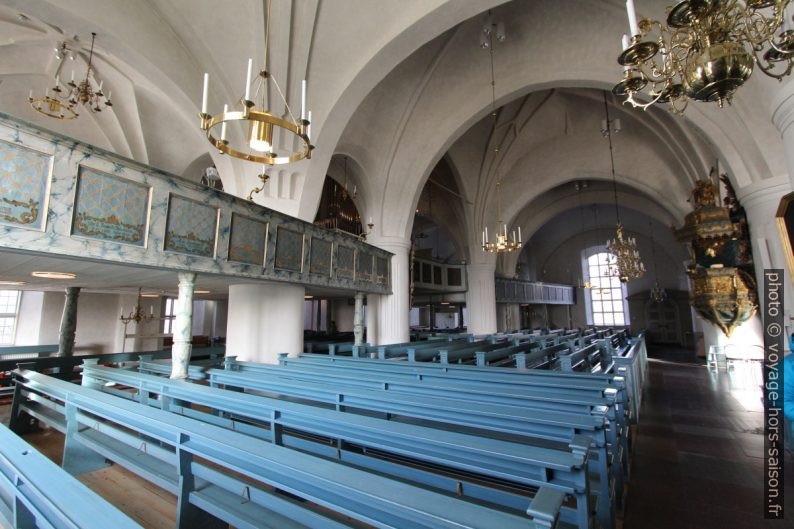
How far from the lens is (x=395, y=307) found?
11.1 meters

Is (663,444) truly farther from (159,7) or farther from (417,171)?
(159,7)

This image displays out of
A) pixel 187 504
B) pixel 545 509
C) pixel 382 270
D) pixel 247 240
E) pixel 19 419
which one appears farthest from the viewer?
pixel 382 270

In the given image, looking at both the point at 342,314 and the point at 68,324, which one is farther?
the point at 342,314

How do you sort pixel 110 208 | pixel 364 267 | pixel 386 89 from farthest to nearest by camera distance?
pixel 386 89
pixel 364 267
pixel 110 208

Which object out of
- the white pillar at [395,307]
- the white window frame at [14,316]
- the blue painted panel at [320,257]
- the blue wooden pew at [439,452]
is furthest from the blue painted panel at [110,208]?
the white window frame at [14,316]

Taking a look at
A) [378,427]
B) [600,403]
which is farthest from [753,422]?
[378,427]

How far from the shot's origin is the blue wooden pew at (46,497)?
1.38m

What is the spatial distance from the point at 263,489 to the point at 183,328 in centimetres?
344

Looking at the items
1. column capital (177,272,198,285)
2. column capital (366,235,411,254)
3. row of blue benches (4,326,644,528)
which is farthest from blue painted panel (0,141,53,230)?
column capital (366,235,411,254)

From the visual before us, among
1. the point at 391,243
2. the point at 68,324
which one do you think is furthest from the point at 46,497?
the point at 391,243

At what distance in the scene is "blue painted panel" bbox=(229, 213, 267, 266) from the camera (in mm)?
5594

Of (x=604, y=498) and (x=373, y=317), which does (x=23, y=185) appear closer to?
(x=604, y=498)

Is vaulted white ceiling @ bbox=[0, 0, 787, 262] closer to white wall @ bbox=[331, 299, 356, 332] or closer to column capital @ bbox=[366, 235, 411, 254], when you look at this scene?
column capital @ bbox=[366, 235, 411, 254]

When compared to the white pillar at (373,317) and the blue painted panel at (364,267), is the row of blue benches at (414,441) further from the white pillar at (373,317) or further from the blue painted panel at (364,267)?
the white pillar at (373,317)
